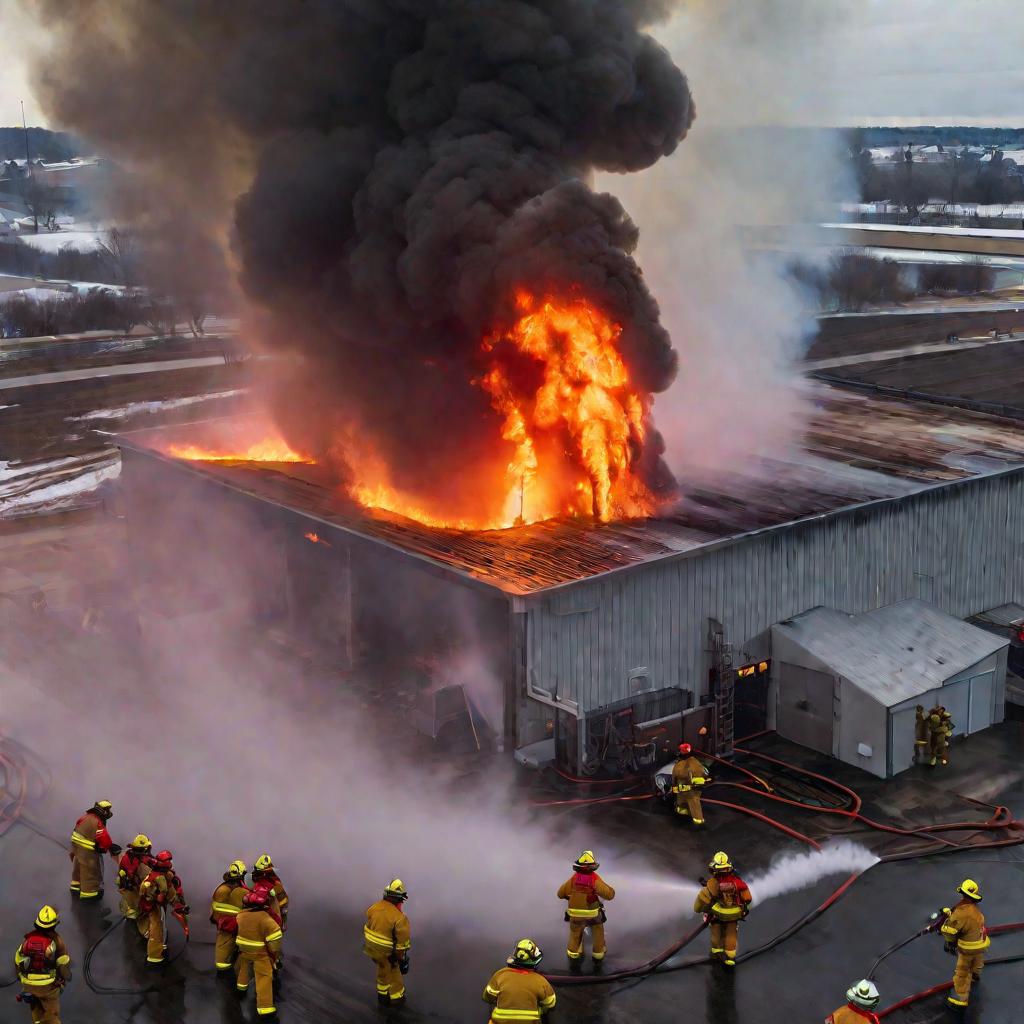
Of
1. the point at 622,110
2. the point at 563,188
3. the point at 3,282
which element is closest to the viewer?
the point at 563,188

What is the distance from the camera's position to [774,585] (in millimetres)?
16703

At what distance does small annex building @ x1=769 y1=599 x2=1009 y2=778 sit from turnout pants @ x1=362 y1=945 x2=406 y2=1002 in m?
7.22

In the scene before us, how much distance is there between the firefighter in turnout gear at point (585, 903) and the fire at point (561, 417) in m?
7.22

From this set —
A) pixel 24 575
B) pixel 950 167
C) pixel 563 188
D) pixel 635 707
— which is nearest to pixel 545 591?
pixel 635 707

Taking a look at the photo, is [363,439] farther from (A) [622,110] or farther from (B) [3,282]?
(B) [3,282]

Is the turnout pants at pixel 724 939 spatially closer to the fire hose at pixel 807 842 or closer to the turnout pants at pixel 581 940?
the fire hose at pixel 807 842

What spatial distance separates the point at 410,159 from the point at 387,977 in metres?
12.2

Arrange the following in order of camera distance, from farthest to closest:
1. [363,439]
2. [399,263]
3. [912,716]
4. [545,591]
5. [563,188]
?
[363,439], [399,263], [563,188], [912,716], [545,591]

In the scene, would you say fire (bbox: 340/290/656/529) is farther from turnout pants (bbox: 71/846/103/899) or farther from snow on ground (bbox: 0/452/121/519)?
snow on ground (bbox: 0/452/121/519)

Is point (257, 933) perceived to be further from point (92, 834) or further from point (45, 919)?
point (92, 834)

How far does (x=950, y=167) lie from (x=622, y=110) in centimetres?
10150

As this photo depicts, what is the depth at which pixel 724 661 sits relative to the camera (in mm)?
15844

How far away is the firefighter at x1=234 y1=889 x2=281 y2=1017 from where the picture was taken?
33.4 ft

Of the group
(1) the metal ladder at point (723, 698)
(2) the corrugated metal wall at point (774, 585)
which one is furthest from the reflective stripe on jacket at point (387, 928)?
(1) the metal ladder at point (723, 698)
